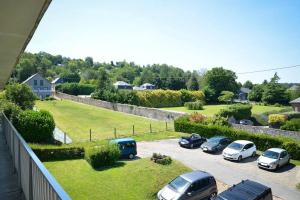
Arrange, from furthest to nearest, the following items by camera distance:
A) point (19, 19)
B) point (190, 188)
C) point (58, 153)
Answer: point (58, 153)
point (190, 188)
point (19, 19)

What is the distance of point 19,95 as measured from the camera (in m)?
32.9

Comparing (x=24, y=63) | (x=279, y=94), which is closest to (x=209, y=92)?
(x=279, y=94)

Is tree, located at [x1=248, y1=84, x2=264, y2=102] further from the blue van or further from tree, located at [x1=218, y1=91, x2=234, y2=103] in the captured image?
the blue van

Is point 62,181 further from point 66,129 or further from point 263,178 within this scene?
point 66,129

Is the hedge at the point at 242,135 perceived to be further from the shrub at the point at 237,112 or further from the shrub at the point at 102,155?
the shrub at the point at 237,112

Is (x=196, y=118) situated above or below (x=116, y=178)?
above

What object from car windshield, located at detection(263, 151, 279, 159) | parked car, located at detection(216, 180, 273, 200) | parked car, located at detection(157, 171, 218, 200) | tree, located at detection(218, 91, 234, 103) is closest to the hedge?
car windshield, located at detection(263, 151, 279, 159)

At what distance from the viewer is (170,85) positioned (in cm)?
10719

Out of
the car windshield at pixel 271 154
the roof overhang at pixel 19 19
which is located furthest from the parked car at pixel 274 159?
the roof overhang at pixel 19 19

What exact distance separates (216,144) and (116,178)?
12289 mm

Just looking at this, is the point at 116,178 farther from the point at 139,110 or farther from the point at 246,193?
the point at 139,110

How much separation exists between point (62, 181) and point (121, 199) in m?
4.88

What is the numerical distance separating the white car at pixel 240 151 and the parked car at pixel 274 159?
1.98 metres

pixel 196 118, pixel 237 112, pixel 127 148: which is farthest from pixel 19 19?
pixel 237 112
